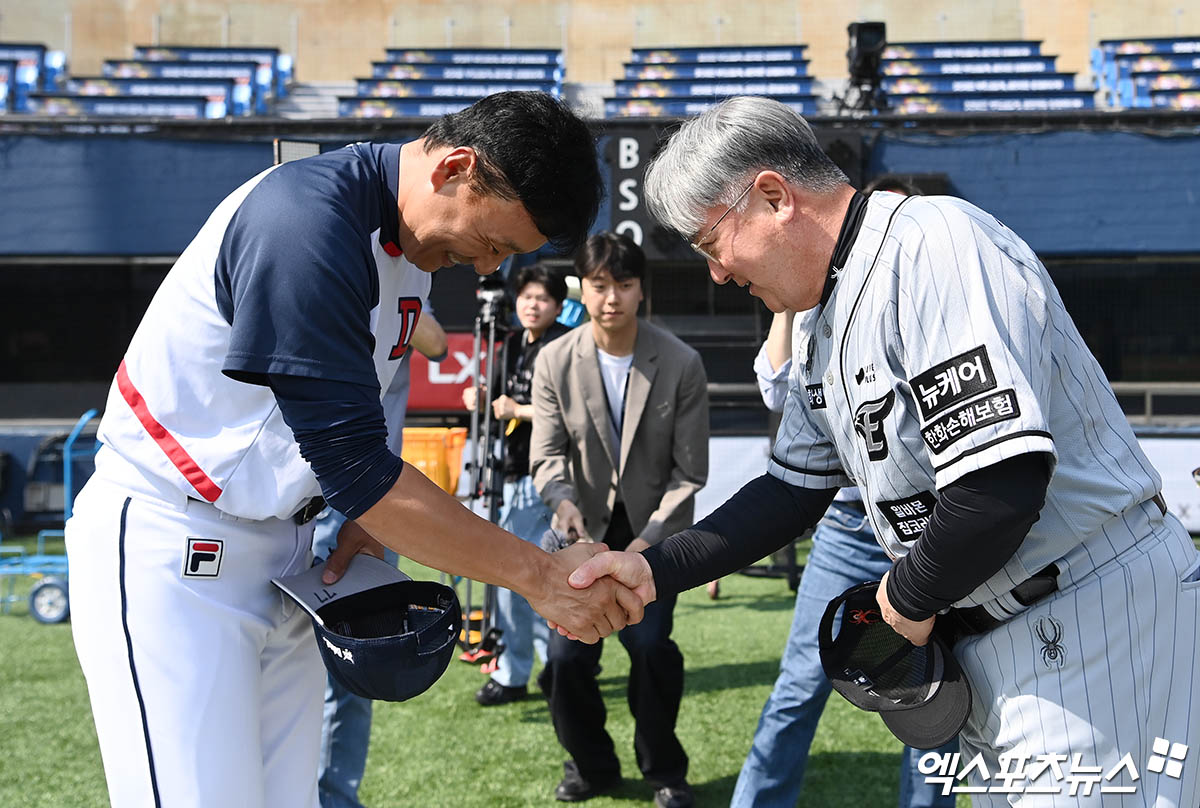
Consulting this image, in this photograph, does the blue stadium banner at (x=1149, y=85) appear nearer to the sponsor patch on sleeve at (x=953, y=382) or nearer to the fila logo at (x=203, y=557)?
the sponsor patch on sleeve at (x=953, y=382)

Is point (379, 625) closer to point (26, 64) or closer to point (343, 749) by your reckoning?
point (343, 749)

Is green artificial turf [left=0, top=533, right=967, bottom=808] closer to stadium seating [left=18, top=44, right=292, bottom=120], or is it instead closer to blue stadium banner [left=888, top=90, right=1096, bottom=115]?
stadium seating [left=18, top=44, right=292, bottom=120]

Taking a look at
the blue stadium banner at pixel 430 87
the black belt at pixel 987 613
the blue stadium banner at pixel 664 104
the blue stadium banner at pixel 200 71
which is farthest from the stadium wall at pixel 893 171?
the black belt at pixel 987 613

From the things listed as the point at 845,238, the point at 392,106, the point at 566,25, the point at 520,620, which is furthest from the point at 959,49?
the point at 845,238

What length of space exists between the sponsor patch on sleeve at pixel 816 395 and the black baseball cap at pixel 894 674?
0.37m

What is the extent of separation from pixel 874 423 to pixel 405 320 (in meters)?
0.96

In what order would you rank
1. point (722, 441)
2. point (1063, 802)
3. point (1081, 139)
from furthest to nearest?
point (1081, 139) < point (722, 441) < point (1063, 802)

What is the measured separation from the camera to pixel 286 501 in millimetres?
1840

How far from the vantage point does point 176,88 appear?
51.1 ft

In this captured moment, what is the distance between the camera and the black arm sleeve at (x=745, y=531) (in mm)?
2086

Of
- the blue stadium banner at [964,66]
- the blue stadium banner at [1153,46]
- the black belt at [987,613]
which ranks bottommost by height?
the black belt at [987,613]

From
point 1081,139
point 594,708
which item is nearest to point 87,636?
point 594,708

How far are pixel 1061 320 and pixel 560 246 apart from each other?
2.97ft

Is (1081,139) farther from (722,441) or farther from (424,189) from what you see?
(424,189)
